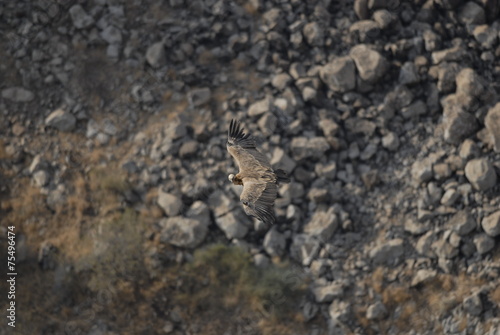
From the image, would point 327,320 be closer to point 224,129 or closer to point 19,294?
point 224,129

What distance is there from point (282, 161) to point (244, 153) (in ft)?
11.3

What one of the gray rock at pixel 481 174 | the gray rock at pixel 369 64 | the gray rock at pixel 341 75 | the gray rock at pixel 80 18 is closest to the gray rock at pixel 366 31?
the gray rock at pixel 369 64

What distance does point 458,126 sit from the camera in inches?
665

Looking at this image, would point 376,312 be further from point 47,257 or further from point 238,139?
point 47,257

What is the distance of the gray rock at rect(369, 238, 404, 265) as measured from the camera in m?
15.8

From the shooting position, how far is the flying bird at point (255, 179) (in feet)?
39.6

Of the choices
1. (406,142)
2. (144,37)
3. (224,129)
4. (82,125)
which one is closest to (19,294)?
(82,125)

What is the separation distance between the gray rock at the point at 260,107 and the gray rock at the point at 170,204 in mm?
2859

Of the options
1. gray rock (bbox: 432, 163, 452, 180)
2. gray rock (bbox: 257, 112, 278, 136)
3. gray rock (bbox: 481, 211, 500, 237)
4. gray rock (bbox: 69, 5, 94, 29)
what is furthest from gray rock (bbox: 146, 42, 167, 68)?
gray rock (bbox: 481, 211, 500, 237)

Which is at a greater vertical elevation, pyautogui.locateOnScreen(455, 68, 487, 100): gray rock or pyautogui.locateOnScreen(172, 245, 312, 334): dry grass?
pyautogui.locateOnScreen(455, 68, 487, 100): gray rock

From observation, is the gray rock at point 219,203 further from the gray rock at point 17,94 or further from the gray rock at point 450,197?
the gray rock at point 17,94

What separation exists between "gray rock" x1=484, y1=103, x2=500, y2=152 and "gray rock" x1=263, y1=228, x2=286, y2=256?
5.51 meters

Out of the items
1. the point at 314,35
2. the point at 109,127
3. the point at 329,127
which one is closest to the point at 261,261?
the point at 329,127

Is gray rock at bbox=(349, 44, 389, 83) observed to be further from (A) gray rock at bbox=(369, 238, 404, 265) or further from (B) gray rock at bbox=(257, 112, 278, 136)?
(A) gray rock at bbox=(369, 238, 404, 265)
